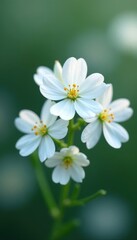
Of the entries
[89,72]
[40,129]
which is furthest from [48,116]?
[89,72]

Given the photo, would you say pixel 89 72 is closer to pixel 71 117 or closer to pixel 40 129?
pixel 40 129

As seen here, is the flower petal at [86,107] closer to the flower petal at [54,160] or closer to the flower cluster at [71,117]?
the flower cluster at [71,117]

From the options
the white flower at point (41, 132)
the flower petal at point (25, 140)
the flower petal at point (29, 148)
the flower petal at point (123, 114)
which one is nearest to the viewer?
the white flower at point (41, 132)

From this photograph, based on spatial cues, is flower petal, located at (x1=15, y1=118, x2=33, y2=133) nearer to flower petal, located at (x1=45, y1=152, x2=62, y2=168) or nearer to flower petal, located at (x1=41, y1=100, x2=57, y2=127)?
flower petal, located at (x1=41, y1=100, x2=57, y2=127)

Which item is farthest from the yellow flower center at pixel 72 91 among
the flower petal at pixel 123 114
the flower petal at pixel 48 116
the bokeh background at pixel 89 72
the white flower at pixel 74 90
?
the bokeh background at pixel 89 72

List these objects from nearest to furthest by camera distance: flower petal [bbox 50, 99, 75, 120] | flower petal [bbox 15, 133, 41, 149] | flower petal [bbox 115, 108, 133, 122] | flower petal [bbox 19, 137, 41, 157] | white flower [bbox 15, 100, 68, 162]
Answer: flower petal [bbox 50, 99, 75, 120], white flower [bbox 15, 100, 68, 162], flower petal [bbox 19, 137, 41, 157], flower petal [bbox 15, 133, 41, 149], flower petal [bbox 115, 108, 133, 122]

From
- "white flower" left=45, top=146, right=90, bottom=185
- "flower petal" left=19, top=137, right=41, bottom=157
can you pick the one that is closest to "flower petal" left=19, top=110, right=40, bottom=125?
"flower petal" left=19, top=137, right=41, bottom=157

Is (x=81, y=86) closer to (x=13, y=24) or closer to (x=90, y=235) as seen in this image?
(x=90, y=235)

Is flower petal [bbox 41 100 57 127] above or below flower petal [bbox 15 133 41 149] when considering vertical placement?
above
